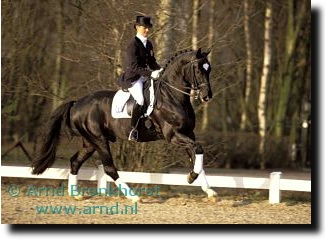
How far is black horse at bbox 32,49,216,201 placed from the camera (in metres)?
8.58

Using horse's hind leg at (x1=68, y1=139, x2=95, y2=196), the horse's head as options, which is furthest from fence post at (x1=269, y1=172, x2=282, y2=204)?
horse's hind leg at (x1=68, y1=139, x2=95, y2=196)

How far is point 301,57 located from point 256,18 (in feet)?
6.56

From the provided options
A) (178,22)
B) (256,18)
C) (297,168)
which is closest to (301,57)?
(256,18)

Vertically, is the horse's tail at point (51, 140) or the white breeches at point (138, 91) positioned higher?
the white breeches at point (138, 91)

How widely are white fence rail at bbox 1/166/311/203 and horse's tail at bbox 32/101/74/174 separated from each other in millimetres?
675

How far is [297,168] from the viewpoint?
731 inches

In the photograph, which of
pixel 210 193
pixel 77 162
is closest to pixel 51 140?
pixel 77 162

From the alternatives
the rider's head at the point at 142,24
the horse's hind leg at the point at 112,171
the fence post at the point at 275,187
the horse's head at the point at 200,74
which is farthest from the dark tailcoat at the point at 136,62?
the fence post at the point at 275,187

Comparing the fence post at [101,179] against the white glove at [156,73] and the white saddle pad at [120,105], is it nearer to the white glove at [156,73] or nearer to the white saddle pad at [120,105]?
the white saddle pad at [120,105]

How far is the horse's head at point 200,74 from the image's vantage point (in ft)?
27.4

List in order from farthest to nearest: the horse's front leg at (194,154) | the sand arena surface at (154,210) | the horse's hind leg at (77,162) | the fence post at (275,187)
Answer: the horse's hind leg at (77,162) → the fence post at (275,187) → the horse's front leg at (194,154) → the sand arena surface at (154,210)

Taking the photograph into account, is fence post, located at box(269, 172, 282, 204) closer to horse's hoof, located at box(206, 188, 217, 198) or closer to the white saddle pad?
horse's hoof, located at box(206, 188, 217, 198)

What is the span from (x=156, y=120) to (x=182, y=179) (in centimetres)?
141

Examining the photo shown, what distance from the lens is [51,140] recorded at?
10.0 metres
